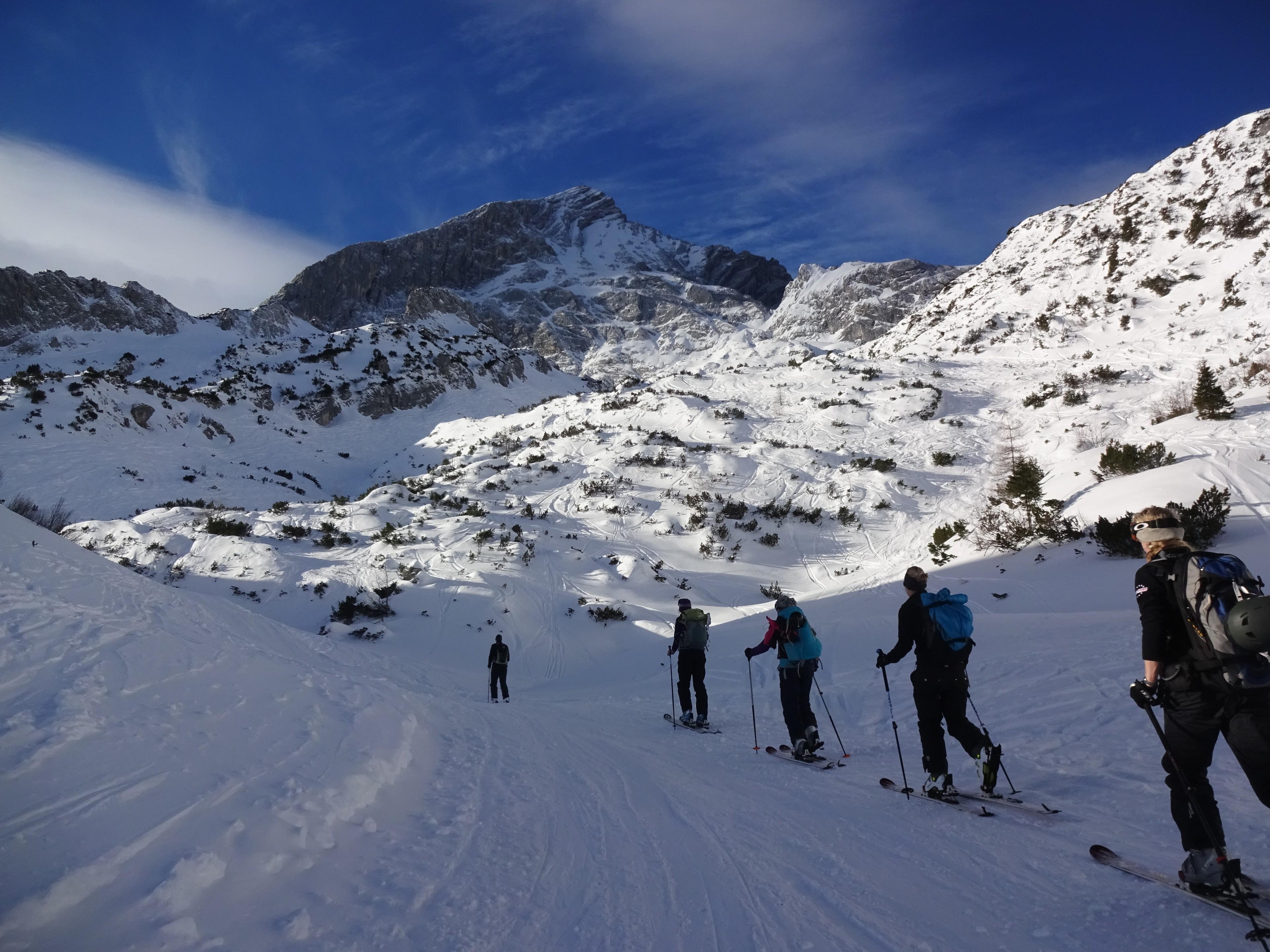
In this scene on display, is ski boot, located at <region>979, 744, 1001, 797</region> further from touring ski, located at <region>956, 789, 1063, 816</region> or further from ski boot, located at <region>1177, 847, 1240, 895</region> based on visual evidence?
ski boot, located at <region>1177, 847, 1240, 895</region>

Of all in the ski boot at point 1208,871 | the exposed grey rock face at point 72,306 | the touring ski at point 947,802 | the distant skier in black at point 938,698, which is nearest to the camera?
the ski boot at point 1208,871

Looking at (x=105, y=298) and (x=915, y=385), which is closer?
(x=915, y=385)

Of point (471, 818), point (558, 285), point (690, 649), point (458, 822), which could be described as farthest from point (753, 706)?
point (558, 285)

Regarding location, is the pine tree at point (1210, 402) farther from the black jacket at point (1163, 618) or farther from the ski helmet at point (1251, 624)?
the ski helmet at point (1251, 624)

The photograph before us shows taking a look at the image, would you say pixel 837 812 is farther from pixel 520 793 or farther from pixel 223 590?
pixel 223 590

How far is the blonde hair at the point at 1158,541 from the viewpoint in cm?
308

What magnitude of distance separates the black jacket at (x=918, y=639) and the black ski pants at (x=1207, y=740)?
5.00 ft

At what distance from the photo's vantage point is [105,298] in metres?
49.7

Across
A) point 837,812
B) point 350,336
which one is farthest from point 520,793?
point 350,336

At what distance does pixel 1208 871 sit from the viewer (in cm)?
293

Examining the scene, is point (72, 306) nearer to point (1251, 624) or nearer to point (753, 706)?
point (753, 706)

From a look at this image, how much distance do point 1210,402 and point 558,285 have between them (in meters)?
→ 102

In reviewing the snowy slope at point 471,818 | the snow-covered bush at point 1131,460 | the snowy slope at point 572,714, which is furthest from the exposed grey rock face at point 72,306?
the snow-covered bush at point 1131,460

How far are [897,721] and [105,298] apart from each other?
216ft
